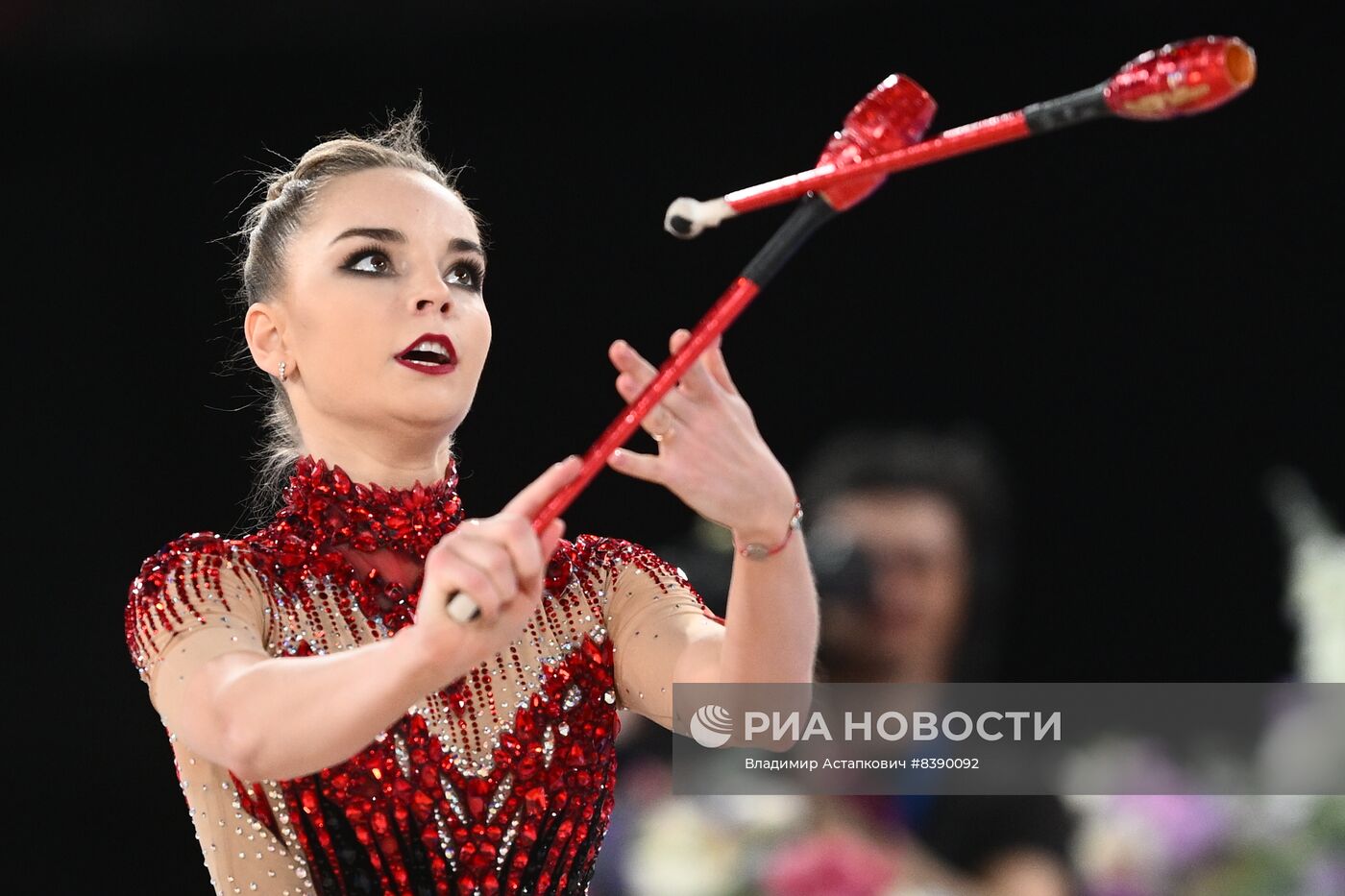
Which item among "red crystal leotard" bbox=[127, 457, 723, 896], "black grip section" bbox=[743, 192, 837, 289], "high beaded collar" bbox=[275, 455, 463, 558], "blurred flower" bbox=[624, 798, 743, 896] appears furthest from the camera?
"blurred flower" bbox=[624, 798, 743, 896]

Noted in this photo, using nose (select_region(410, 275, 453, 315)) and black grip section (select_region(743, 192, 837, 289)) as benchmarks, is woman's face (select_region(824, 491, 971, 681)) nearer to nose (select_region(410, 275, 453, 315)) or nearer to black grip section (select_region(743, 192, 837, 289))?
nose (select_region(410, 275, 453, 315))

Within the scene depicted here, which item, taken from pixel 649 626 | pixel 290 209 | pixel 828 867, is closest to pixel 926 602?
pixel 828 867

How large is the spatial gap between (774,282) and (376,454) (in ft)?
4.41

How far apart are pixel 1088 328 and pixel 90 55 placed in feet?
5.61

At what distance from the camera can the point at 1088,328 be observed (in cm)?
263

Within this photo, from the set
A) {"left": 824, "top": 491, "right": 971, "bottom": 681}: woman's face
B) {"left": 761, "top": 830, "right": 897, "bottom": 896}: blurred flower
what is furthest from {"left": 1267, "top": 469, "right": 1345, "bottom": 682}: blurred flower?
{"left": 761, "top": 830, "right": 897, "bottom": 896}: blurred flower

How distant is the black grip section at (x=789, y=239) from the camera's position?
1.08m

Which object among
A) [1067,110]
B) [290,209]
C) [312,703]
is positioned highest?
[290,209]

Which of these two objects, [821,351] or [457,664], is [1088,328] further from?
[457,664]

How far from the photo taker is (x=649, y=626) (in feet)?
4.58

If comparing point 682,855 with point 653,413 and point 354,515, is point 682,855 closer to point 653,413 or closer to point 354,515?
point 354,515

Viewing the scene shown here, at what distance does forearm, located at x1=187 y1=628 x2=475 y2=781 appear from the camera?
1029 mm

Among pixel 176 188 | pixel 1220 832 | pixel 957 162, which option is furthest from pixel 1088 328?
pixel 176 188

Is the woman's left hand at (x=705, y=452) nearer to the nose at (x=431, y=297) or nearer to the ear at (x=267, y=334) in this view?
the nose at (x=431, y=297)
